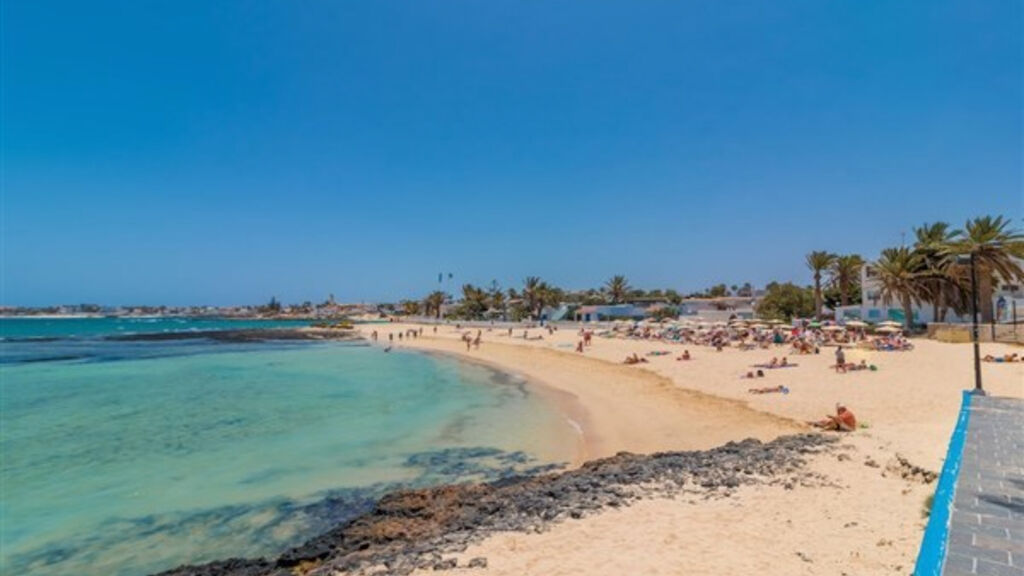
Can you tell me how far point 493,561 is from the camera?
5863 mm

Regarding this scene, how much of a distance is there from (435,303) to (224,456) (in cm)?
9992

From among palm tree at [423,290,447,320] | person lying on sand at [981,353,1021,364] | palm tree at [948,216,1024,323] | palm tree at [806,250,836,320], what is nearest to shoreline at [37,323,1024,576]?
person lying on sand at [981,353,1021,364]

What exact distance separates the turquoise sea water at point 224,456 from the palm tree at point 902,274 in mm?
26437

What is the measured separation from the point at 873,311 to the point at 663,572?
45576mm

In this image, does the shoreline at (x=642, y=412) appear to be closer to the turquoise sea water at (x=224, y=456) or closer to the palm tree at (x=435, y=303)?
the turquoise sea water at (x=224, y=456)

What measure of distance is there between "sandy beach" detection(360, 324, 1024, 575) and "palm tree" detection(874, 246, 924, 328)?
8.85 m

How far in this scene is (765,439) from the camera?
11.5 meters

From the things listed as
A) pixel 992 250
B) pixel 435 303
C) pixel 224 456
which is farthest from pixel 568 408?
pixel 435 303

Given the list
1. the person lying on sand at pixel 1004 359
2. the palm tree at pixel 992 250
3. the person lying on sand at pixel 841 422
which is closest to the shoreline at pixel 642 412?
the person lying on sand at pixel 841 422

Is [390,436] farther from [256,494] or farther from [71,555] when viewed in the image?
[71,555]

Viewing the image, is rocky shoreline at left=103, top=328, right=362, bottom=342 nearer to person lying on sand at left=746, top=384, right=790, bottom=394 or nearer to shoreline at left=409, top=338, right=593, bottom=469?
Result: shoreline at left=409, top=338, right=593, bottom=469

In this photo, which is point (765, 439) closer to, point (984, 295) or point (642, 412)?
point (642, 412)

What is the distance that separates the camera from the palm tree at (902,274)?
33.7m

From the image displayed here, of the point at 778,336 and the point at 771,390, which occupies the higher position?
the point at 778,336
